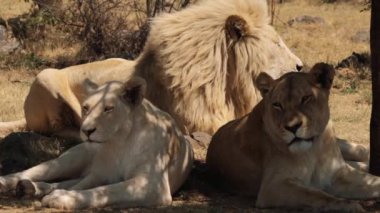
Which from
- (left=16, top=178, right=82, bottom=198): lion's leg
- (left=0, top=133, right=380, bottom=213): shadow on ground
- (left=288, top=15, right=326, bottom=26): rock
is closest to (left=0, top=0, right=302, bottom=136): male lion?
(left=0, top=133, right=380, bottom=213): shadow on ground

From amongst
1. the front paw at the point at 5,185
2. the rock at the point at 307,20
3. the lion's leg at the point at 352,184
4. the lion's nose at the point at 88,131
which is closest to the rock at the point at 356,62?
the rock at the point at 307,20

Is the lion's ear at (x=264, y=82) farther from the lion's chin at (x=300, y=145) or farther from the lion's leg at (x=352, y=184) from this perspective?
the lion's leg at (x=352, y=184)

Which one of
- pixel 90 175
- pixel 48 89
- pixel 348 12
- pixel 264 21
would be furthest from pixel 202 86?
pixel 348 12

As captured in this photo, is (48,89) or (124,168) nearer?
(124,168)

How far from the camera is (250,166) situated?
5.66 meters

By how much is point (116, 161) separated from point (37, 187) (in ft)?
2.23

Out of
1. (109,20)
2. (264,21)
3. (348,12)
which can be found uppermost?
(264,21)

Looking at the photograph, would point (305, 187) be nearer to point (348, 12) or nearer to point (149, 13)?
point (149, 13)

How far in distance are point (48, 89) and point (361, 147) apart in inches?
138

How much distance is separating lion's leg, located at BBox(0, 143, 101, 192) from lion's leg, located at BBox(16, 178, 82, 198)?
10 centimetres

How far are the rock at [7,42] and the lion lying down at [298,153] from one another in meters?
10.5

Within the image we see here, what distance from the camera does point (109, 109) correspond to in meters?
5.15

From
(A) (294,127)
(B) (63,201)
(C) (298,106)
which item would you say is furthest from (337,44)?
(B) (63,201)

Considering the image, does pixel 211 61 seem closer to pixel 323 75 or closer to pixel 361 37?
pixel 323 75
